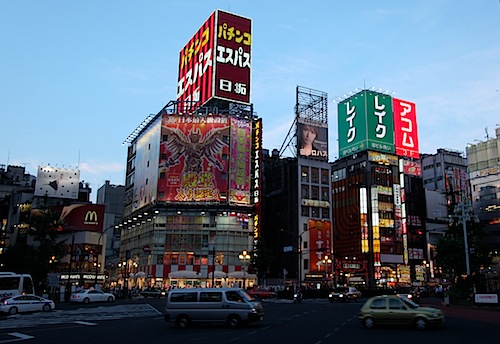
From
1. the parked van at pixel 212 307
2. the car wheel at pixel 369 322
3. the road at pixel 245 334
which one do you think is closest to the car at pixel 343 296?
the road at pixel 245 334

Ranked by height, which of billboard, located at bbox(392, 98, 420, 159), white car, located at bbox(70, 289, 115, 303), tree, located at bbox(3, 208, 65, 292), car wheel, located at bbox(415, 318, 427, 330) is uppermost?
billboard, located at bbox(392, 98, 420, 159)

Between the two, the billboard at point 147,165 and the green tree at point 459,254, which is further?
the billboard at point 147,165

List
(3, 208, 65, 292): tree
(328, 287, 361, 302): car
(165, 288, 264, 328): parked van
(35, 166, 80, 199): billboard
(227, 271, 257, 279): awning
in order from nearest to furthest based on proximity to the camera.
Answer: (165, 288, 264, 328): parked van, (328, 287, 361, 302): car, (3, 208, 65, 292): tree, (227, 271, 257, 279): awning, (35, 166, 80, 199): billboard

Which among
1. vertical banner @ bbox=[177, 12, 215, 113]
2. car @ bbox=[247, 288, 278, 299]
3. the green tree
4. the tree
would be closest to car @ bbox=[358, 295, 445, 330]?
the green tree

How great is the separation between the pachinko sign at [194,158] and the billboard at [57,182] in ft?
135

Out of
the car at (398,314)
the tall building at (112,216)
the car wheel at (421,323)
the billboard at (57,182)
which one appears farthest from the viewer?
the tall building at (112,216)

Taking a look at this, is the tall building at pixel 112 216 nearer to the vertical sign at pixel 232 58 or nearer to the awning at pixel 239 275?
the awning at pixel 239 275

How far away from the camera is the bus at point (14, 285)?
45.1 m

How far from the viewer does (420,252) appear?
125 meters

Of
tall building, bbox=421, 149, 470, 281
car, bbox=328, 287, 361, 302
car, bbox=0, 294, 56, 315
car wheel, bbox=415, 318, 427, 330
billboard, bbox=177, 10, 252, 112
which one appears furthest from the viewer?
tall building, bbox=421, 149, 470, 281

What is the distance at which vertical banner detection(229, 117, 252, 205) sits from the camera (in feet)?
310

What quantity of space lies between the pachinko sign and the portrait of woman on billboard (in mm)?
18430

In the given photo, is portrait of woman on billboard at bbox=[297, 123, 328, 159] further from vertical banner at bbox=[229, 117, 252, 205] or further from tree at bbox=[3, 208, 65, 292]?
tree at bbox=[3, 208, 65, 292]

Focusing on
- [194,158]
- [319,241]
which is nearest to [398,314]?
[194,158]
